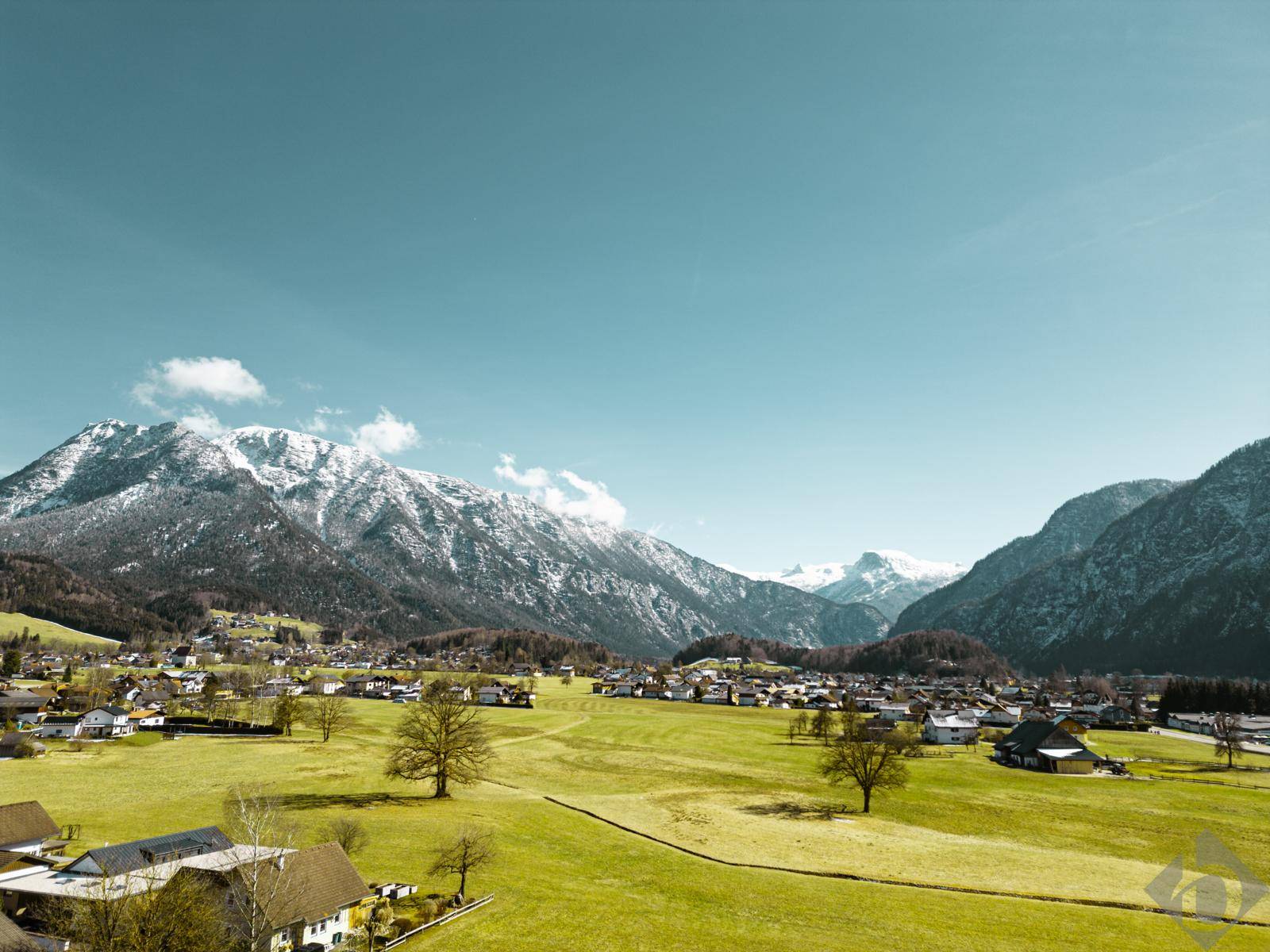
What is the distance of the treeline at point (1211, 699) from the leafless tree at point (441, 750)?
16264 centimetres

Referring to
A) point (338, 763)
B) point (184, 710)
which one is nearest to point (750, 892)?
point (338, 763)

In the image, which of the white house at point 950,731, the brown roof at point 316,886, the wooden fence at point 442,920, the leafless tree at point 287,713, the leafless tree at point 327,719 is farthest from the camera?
the white house at point 950,731

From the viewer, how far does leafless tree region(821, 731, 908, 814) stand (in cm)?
6494

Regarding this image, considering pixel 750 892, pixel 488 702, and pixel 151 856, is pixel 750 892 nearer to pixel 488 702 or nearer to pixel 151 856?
pixel 151 856

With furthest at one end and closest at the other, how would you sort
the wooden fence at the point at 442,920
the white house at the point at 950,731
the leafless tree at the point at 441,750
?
1. the white house at the point at 950,731
2. the leafless tree at the point at 441,750
3. the wooden fence at the point at 442,920

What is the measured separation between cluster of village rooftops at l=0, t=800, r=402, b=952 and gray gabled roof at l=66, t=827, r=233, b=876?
1.7 inches

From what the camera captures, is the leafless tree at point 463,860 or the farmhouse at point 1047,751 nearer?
the leafless tree at point 463,860

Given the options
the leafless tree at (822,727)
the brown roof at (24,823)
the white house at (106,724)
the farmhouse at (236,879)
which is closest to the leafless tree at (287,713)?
the white house at (106,724)

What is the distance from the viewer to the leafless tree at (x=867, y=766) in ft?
213

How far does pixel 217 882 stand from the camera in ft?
108

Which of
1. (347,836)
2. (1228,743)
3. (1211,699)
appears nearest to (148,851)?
(347,836)

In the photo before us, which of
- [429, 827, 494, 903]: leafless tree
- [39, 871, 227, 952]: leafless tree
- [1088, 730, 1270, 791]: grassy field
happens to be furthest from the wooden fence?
[1088, 730, 1270, 791]: grassy field

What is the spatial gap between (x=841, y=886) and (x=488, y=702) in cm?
13277

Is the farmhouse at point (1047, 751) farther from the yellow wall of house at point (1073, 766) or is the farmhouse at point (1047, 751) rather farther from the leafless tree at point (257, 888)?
the leafless tree at point (257, 888)
